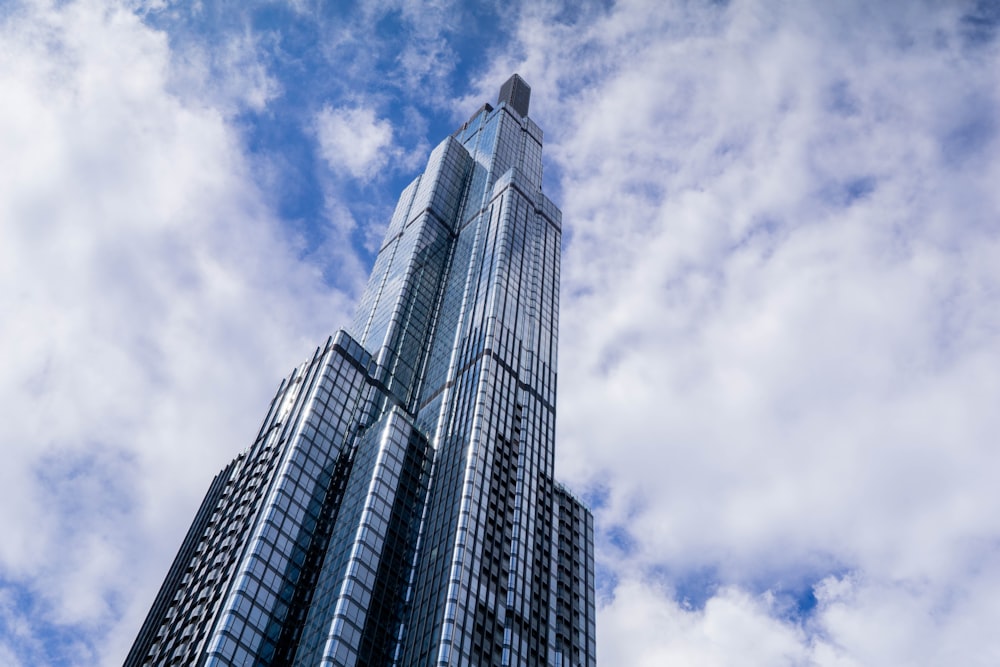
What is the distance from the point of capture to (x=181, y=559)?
5005 inches

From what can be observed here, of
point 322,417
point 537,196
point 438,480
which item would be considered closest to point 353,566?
point 438,480

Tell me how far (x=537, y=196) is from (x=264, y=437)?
7690 centimetres

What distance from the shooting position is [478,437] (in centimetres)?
11600

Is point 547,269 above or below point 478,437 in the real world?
above

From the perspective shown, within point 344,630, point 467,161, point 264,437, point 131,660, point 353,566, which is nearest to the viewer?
point 344,630

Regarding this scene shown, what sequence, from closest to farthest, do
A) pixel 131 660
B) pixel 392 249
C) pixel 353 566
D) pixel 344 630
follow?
pixel 344 630
pixel 353 566
pixel 131 660
pixel 392 249

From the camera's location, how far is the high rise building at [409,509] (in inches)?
3740

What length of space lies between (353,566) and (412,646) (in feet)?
36.3

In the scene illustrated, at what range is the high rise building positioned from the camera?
3740 inches

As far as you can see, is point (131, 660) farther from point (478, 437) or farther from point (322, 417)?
point (478, 437)

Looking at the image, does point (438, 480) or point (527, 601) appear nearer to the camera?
point (527, 601)

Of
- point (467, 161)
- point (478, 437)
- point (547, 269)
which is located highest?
point (467, 161)

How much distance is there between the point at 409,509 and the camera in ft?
366

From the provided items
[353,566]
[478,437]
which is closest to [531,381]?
[478,437]
